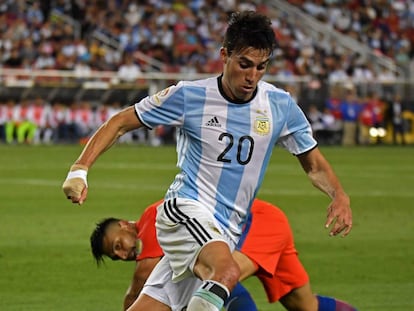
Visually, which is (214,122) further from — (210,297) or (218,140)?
(210,297)

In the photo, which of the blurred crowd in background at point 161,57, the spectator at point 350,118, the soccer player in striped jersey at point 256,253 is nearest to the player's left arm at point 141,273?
the soccer player in striped jersey at point 256,253

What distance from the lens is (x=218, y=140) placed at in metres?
6.99

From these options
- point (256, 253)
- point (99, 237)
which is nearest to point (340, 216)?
point (256, 253)

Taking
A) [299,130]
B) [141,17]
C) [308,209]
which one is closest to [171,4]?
[141,17]

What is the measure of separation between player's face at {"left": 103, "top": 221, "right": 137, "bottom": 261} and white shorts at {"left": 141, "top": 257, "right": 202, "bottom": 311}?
2.31 feet

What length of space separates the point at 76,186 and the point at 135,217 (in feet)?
35.0

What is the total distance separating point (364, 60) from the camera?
4469cm

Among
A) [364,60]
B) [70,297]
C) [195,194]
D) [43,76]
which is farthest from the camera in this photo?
[364,60]

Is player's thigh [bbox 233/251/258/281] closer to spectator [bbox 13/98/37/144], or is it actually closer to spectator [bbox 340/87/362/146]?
spectator [bbox 13/98/37/144]

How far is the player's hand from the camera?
703 cm

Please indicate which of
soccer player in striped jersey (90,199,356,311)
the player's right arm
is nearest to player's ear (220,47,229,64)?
the player's right arm

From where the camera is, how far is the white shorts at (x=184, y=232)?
674 cm

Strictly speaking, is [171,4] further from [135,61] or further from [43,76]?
[43,76]

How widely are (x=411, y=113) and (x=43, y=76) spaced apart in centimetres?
1258
